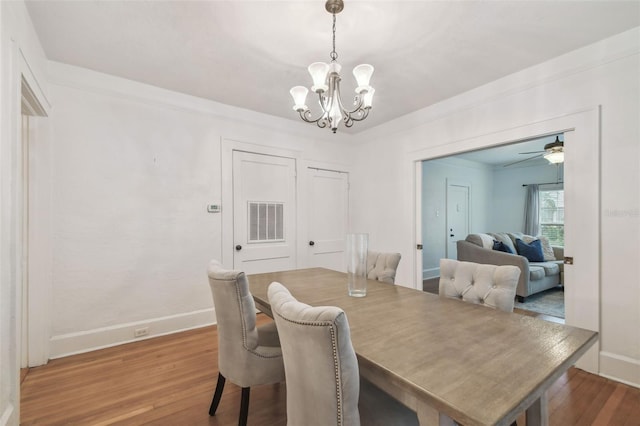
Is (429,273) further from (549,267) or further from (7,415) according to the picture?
(7,415)

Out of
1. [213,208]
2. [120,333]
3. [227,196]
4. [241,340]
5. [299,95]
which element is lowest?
[120,333]

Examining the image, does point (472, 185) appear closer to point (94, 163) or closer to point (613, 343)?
point (613, 343)

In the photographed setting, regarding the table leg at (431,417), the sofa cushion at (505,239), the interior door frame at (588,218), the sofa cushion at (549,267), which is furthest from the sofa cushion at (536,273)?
the table leg at (431,417)

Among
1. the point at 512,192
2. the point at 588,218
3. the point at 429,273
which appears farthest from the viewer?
the point at 512,192

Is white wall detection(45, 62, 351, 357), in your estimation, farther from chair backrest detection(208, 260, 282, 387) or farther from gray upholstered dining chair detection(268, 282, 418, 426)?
gray upholstered dining chair detection(268, 282, 418, 426)

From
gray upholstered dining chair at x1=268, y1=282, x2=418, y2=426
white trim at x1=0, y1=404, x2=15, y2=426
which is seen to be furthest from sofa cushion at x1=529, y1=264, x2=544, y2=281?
white trim at x1=0, y1=404, x2=15, y2=426

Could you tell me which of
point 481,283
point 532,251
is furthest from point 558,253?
point 481,283

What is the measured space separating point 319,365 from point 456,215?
597cm

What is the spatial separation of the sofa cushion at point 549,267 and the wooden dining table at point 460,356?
3.96 metres

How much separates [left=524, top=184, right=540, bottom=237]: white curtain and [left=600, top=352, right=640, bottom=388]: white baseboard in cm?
477

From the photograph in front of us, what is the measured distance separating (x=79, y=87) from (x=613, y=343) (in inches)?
192

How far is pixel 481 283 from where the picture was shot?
5.55ft

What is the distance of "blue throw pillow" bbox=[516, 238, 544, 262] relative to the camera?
4793 millimetres

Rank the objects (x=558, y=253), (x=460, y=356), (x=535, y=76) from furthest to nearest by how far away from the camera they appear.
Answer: (x=558, y=253), (x=535, y=76), (x=460, y=356)
